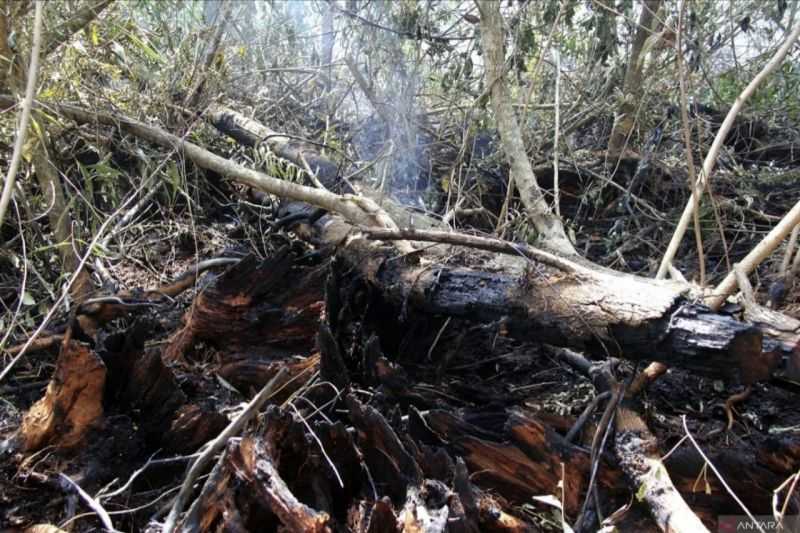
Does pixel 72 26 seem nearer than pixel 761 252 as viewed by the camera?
No

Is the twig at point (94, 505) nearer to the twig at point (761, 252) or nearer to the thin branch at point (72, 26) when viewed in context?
the twig at point (761, 252)

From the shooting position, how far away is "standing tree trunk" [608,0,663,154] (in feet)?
11.2

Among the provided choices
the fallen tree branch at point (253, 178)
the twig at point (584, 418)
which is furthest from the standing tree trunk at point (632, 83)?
the twig at point (584, 418)

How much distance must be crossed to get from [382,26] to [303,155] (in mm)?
1040

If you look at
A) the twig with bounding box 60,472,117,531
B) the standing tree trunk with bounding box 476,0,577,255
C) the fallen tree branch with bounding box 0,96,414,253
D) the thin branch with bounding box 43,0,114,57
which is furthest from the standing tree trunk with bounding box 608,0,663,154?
the twig with bounding box 60,472,117,531

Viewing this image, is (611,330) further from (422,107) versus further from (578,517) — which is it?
(422,107)

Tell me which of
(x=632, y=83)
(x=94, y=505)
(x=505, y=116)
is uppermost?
(x=632, y=83)

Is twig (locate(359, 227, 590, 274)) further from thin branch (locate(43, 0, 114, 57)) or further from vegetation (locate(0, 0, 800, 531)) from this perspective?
thin branch (locate(43, 0, 114, 57))

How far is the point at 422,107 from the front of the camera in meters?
3.96

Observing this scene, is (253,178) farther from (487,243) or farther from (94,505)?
(94,505)

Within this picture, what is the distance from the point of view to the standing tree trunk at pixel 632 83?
3416mm

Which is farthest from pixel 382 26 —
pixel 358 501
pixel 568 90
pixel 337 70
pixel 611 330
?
pixel 358 501

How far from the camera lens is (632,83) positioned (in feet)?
11.3

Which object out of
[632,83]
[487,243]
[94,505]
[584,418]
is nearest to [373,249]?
[487,243]
